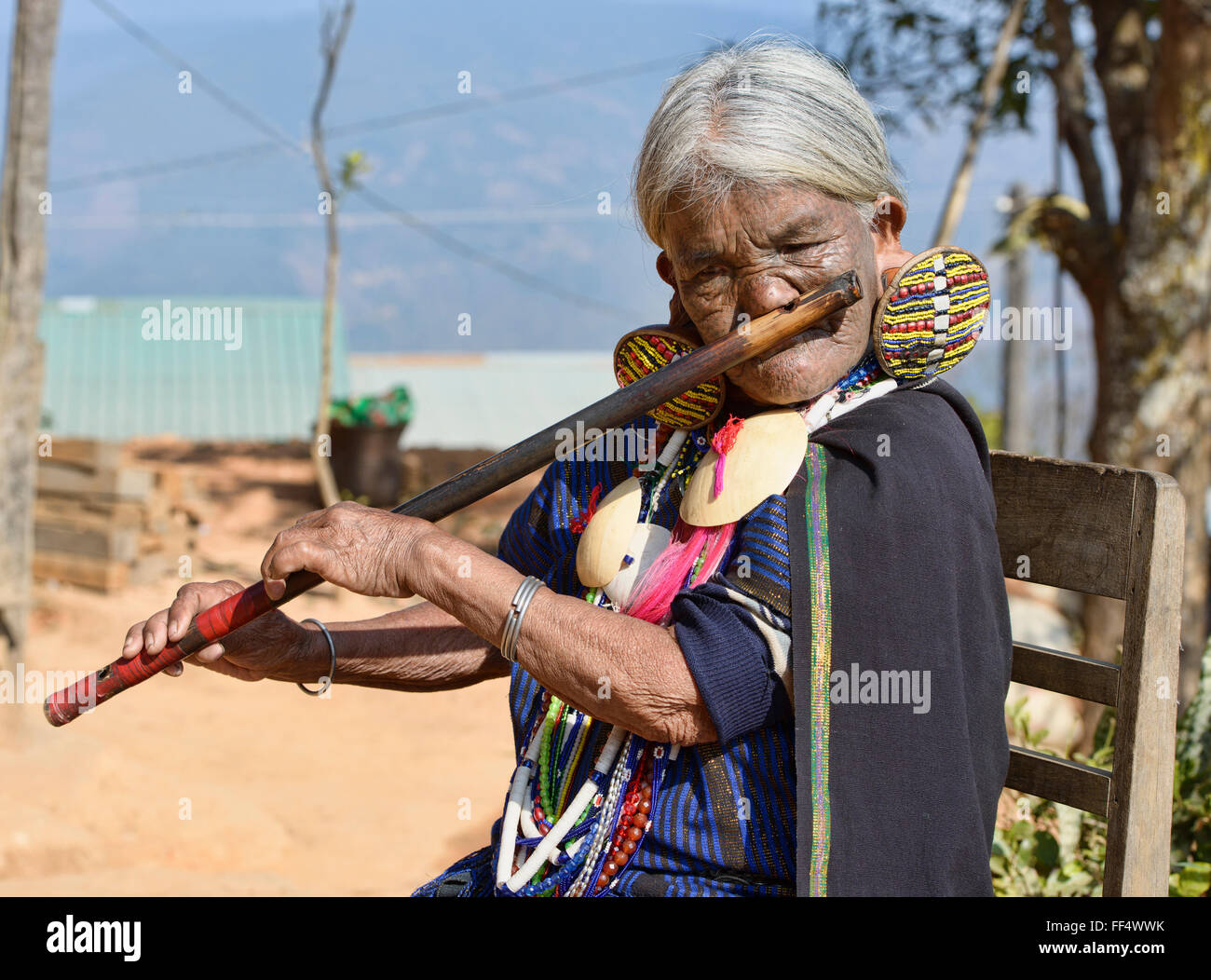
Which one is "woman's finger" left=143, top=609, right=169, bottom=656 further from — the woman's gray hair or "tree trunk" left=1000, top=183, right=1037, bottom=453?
"tree trunk" left=1000, top=183, right=1037, bottom=453

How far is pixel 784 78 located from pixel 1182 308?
472cm

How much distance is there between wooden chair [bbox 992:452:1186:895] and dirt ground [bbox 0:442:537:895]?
6.36ft

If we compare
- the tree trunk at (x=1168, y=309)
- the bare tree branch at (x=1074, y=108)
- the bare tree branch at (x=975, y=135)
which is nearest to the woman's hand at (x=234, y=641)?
the tree trunk at (x=1168, y=309)

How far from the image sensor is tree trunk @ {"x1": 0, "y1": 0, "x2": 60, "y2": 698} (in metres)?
5.16

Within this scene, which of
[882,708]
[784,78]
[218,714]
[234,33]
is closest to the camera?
[882,708]

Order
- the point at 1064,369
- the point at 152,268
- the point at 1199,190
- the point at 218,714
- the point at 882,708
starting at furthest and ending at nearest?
1. the point at 152,268
2. the point at 1064,369
3. the point at 218,714
4. the point at 1199,190
5. the point at 882,708

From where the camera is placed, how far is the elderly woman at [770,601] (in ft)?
5.19

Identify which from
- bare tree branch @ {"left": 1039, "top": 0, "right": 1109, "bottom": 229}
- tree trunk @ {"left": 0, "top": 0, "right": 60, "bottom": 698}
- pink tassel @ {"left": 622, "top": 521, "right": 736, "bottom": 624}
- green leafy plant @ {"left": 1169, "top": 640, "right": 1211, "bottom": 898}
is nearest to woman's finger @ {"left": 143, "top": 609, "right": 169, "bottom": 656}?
pink tassel @ {"left": 622, "top": 521, "right": 736, "bottom": 624}

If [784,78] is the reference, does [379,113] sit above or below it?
above

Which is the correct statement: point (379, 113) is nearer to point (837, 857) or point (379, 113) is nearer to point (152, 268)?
point (152, 268)

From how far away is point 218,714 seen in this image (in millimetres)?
6113

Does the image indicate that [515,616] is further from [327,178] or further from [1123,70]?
[327,178]

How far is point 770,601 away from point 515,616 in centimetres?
37
